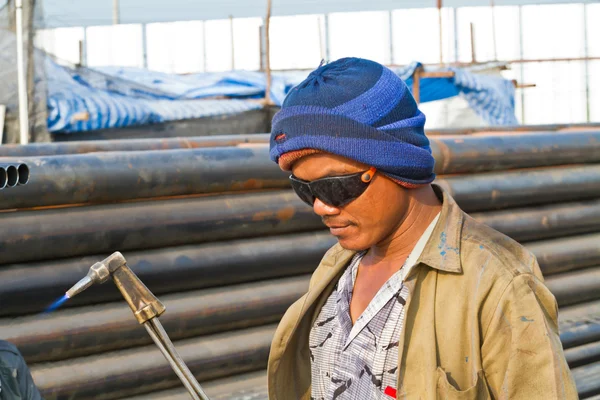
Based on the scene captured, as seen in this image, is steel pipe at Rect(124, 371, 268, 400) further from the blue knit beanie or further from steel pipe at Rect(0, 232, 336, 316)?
the blue knit beanie

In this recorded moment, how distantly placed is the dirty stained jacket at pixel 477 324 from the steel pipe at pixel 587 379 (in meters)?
2.71

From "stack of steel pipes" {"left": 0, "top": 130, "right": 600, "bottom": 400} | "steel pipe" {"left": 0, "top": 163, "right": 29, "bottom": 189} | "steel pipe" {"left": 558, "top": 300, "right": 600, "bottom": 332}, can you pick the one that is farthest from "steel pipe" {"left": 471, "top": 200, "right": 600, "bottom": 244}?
"steel pipe" {"left": 0, "top": 163, "right": 29, "bottom": 189}

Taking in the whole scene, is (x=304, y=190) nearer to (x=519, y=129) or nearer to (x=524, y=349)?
(x=524, y=349)

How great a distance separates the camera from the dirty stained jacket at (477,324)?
5.09 feet

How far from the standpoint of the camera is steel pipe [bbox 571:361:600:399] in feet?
13.4

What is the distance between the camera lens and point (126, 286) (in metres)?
1.72

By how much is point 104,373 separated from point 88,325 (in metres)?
0.21

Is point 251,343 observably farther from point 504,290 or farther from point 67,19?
point 67,19

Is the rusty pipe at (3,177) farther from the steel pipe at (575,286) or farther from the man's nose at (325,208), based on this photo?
the steel pipe at (575,286)

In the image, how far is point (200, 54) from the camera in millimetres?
23422

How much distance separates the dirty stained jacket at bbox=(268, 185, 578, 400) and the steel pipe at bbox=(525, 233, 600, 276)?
262 cm

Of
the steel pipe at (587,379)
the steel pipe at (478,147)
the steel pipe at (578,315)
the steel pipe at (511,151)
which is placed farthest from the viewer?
the steel pipe at (578,315)

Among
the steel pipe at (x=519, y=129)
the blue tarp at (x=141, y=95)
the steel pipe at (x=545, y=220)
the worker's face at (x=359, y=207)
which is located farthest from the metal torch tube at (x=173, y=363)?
the blue tarp at (x=141, y=95)

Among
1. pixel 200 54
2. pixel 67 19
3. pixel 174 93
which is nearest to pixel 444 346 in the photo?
pixel 67 19
